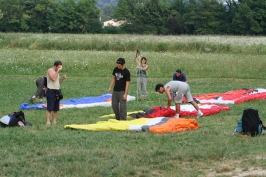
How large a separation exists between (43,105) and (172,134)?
655 centimetres

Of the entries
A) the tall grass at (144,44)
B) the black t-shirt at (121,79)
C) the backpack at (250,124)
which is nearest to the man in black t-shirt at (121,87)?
the black t-shirt at (121,79)

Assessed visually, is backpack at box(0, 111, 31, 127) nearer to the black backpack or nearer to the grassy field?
the grassy field

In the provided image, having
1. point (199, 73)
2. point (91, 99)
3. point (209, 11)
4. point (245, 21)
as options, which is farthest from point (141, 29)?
point (91, 99)

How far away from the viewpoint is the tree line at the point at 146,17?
71969mm

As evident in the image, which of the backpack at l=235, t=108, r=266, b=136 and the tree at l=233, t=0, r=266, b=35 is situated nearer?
the backpack at l=235, t=108, r=266, b=136

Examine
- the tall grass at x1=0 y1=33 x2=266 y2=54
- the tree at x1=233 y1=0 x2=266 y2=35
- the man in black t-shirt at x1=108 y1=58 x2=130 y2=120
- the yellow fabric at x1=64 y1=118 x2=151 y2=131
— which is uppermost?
the tree at x1=233 y1=0 x2=266 y2=35

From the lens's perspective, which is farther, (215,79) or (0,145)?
(215,79)

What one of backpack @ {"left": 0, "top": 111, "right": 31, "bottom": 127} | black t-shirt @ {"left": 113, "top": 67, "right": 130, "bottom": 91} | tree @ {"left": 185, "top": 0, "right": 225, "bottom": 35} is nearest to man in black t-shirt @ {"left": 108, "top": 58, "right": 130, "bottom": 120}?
black t-shirt @ {"left": 113, "top": 67, "right": 130, "bottom": 91}

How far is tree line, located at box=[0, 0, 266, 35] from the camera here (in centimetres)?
7197

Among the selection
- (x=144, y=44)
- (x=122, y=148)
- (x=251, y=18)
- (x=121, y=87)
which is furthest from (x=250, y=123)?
(x=251, y=18)

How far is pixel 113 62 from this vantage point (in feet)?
99.9

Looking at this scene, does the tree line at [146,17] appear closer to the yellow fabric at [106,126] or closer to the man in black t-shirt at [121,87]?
the man in black t-shirt at [121,87]

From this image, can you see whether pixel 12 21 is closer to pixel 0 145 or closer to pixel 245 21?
pixel 245 21

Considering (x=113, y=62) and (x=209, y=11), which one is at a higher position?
(x=209, y=11)
